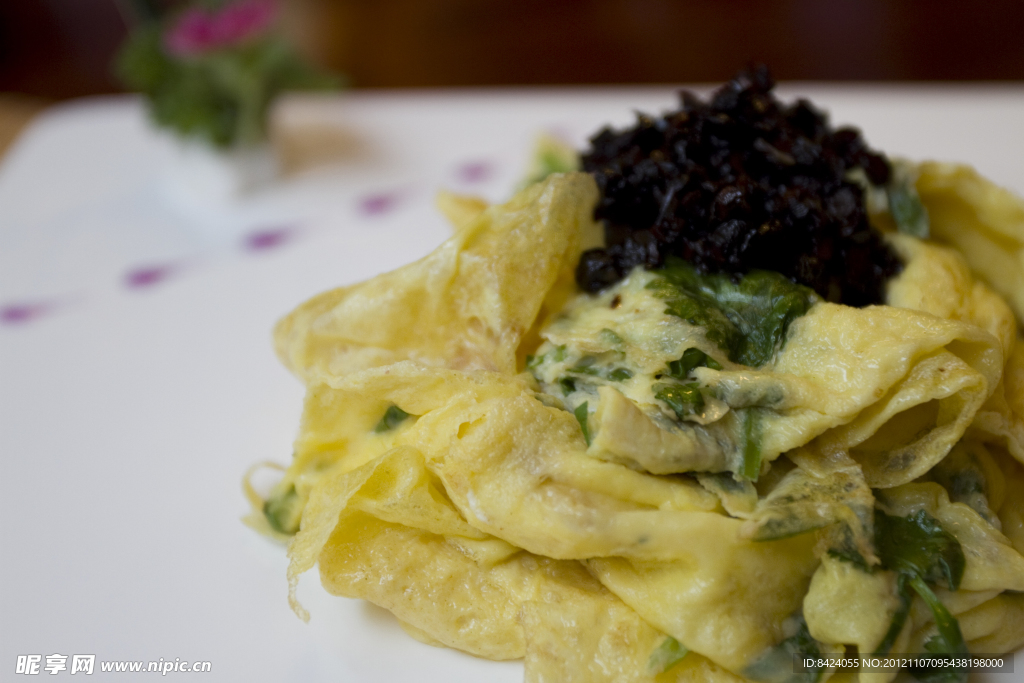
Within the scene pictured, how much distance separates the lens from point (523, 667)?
215 centimetres

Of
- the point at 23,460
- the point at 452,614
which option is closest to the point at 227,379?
the point at 23,460

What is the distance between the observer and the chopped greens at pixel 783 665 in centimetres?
193

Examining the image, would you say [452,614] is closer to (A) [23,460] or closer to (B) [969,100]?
(A) [23,460]

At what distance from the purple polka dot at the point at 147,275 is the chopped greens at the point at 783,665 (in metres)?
2.99

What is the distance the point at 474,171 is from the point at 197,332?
162cm

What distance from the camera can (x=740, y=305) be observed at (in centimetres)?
232

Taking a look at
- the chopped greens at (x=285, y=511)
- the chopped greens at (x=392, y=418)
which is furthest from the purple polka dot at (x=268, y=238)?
the chopped greens at (x=392, y=418)

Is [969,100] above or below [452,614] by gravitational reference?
above

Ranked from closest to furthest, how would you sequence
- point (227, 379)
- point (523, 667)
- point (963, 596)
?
point (963, 596), point (523, 667), point (227, 379)

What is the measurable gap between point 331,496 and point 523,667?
63 cm

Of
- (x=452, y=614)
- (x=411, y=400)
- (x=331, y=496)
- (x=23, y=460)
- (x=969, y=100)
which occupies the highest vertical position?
(x=969, y=100)

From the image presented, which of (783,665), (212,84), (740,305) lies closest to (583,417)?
(740,305)

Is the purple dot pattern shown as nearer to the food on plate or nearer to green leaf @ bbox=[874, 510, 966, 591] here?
the food on plate

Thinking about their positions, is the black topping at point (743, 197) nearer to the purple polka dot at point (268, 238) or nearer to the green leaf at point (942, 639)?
the green leaf at point (942, 639)
